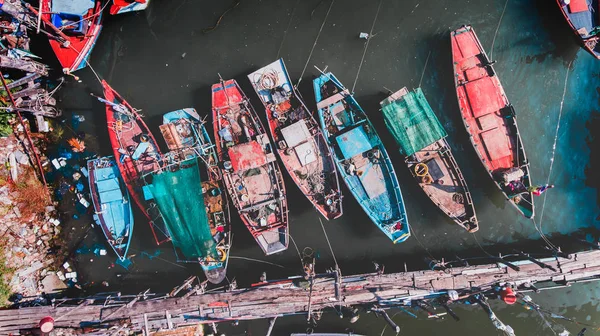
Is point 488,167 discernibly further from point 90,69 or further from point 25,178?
point 25,178

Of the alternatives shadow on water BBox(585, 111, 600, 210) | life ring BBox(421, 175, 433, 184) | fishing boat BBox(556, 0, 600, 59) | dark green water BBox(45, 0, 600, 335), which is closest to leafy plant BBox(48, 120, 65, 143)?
dark green water BBox(45, 0, 600, 335)

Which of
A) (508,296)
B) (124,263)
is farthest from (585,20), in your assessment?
(124,263)

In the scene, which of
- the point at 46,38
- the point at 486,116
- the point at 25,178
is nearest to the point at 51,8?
the point at 46,38

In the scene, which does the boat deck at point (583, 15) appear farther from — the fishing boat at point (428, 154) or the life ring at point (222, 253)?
the life ring at point (222, 253)

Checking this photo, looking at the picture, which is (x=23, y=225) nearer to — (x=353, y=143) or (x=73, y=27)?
(x=73, y=27)

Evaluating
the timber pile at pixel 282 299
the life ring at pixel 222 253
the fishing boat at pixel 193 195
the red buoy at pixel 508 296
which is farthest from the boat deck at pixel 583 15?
the life ring at pixel 222 253

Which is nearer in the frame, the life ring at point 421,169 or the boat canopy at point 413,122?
the boat canopy at point 413,122

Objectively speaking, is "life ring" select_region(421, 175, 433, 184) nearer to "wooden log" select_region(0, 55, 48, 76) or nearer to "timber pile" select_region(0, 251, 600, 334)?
"timber pile" select_region(0, 251, 600, 334)
